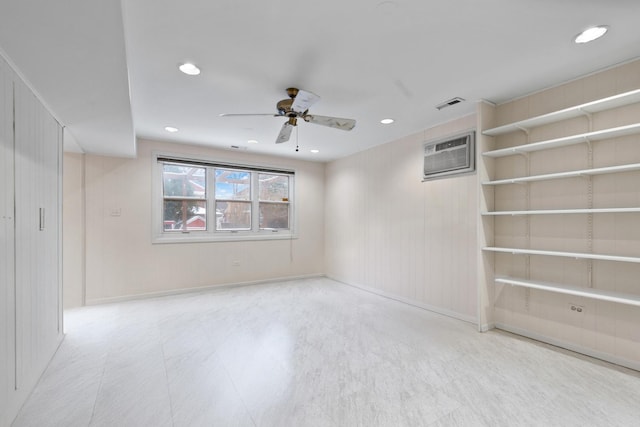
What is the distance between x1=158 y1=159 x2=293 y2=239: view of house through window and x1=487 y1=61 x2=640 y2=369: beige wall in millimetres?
A: 3986

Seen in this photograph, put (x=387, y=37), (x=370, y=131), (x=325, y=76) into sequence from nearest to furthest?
(x=387, y=37) < (x=325, y=76) < (x=370, y=131)

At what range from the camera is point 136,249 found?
4574mm

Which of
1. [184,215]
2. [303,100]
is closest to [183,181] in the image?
[184,215]

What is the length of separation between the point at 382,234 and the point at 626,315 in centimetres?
294

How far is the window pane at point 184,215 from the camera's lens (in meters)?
4.93

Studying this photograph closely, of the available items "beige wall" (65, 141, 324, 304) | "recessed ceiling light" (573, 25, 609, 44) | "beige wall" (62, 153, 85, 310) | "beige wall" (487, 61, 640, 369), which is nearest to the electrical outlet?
"beige wall" (487, 61, 640, 369)

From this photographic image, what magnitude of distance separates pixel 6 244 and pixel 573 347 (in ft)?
15.5

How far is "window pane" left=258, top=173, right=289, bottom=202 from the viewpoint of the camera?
230 inches

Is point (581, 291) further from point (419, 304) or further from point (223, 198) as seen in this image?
point (223, 198)

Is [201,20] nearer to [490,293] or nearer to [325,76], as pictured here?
[325,76]

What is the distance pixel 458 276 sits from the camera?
145 inches

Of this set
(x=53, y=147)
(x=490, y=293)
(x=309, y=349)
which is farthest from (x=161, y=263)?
(x=490, y=293)

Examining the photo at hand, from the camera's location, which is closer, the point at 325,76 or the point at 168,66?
the point at 168,66

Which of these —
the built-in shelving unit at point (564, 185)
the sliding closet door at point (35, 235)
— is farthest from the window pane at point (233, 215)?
the built-in shelving unit at point (564, 185)
